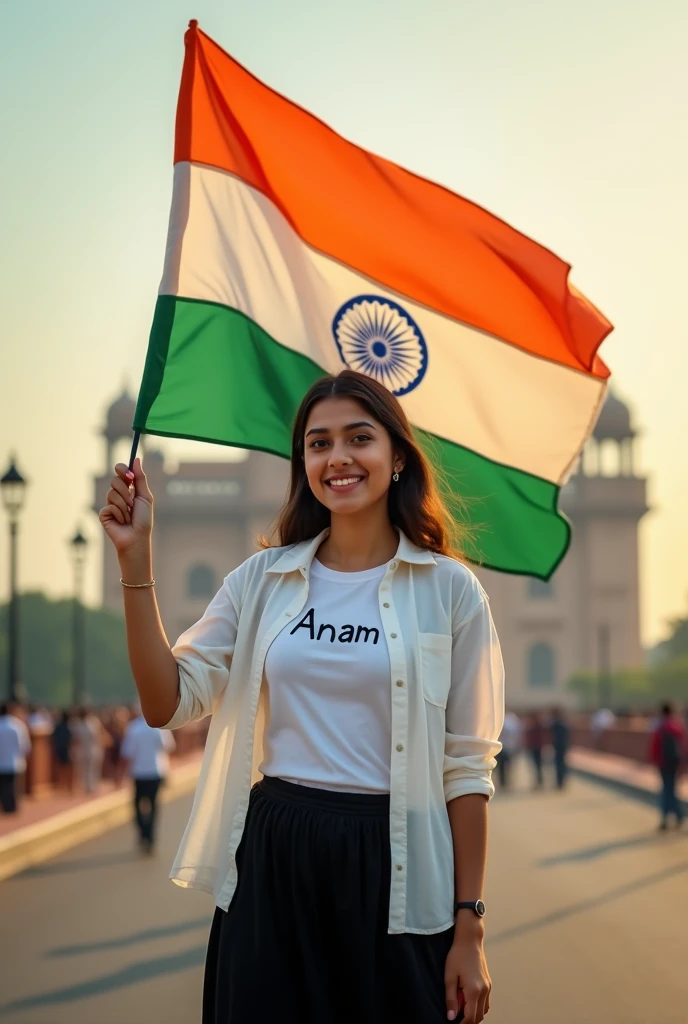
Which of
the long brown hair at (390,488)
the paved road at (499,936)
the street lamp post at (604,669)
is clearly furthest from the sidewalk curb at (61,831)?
the street lamp post at (604,669)

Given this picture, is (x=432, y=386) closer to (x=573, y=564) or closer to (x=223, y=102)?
(x=223, y=102)

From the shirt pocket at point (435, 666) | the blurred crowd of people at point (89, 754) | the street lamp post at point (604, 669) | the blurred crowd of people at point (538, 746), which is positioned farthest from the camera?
the street lamp post at point (604, 669)

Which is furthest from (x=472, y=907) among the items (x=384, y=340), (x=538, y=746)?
(x=538, y=746)

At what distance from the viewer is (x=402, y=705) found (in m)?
2.89

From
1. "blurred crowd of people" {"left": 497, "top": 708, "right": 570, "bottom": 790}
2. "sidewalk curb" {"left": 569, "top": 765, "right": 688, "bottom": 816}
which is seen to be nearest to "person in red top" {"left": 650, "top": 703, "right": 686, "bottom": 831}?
"sidewalk curb" {"left": 569, "top": 765, "right": 688, "bottom": 816}

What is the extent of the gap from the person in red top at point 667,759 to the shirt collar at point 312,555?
14296mm

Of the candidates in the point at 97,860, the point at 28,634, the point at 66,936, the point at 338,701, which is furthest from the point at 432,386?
the point at 28,634

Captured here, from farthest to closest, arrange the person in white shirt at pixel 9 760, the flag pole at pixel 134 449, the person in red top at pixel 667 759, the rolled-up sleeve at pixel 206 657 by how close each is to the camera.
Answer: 1. the person in red top at pixel 667 759
2. the person in white shirt at pixel 9 760
3. the flag pole at pixel 134 449
4. the rolled-up sleeve at pixel 206 657

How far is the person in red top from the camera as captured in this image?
16984mm

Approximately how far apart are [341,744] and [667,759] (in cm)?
1486

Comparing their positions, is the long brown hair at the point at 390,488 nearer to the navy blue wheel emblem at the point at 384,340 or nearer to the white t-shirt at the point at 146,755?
the navy blue wheel emblem at the point at 384,340

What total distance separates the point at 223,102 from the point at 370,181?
2.02ft

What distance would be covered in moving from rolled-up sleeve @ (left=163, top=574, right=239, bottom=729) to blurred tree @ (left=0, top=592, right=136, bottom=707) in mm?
80780

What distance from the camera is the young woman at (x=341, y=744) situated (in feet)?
9.34
